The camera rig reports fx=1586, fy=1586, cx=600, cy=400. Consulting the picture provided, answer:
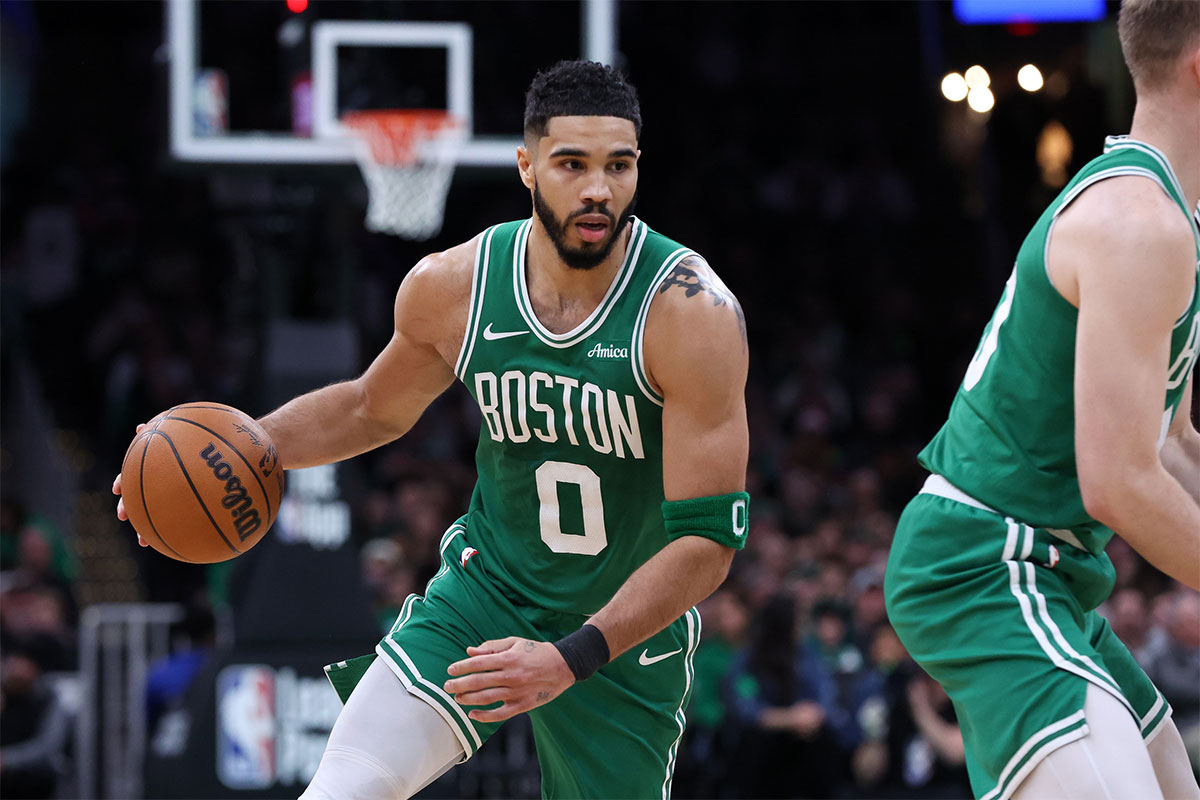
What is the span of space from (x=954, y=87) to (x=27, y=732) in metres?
9.88

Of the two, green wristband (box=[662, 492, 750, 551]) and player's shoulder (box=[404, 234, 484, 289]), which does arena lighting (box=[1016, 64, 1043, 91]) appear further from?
green wristband (box=[662, 492, 750, 551])

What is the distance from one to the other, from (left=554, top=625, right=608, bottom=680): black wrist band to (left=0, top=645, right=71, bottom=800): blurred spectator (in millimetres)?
6955

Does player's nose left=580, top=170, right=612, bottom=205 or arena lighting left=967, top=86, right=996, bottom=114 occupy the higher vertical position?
arena lighting left=967, top=86, right=996, bottom=114

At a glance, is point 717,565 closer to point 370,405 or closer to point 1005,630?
point 1005,630

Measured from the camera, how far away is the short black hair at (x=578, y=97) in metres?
4.00

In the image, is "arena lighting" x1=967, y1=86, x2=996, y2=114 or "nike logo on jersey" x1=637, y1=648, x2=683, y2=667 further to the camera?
"arena lighting" x1=967, y1=86, x2=996, y2=114

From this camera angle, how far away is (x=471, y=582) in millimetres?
4223

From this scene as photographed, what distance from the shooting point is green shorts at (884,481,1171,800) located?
3.16 meters

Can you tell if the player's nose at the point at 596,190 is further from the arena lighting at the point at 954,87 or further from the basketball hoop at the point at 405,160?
the arena lighting at the point at 954,87

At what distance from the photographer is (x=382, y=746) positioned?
12.5ft

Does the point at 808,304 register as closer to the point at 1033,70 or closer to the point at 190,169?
the point at 1033,70

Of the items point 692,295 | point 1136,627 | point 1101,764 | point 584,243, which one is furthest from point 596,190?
point 1136,627

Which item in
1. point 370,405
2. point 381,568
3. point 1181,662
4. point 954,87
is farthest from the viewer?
point 954,87

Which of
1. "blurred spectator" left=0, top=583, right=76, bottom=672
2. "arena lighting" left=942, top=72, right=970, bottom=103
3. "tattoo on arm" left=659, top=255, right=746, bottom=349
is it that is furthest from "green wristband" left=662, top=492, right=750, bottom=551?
"arena lighting" left=942, top=72, right=970, bottom=103
